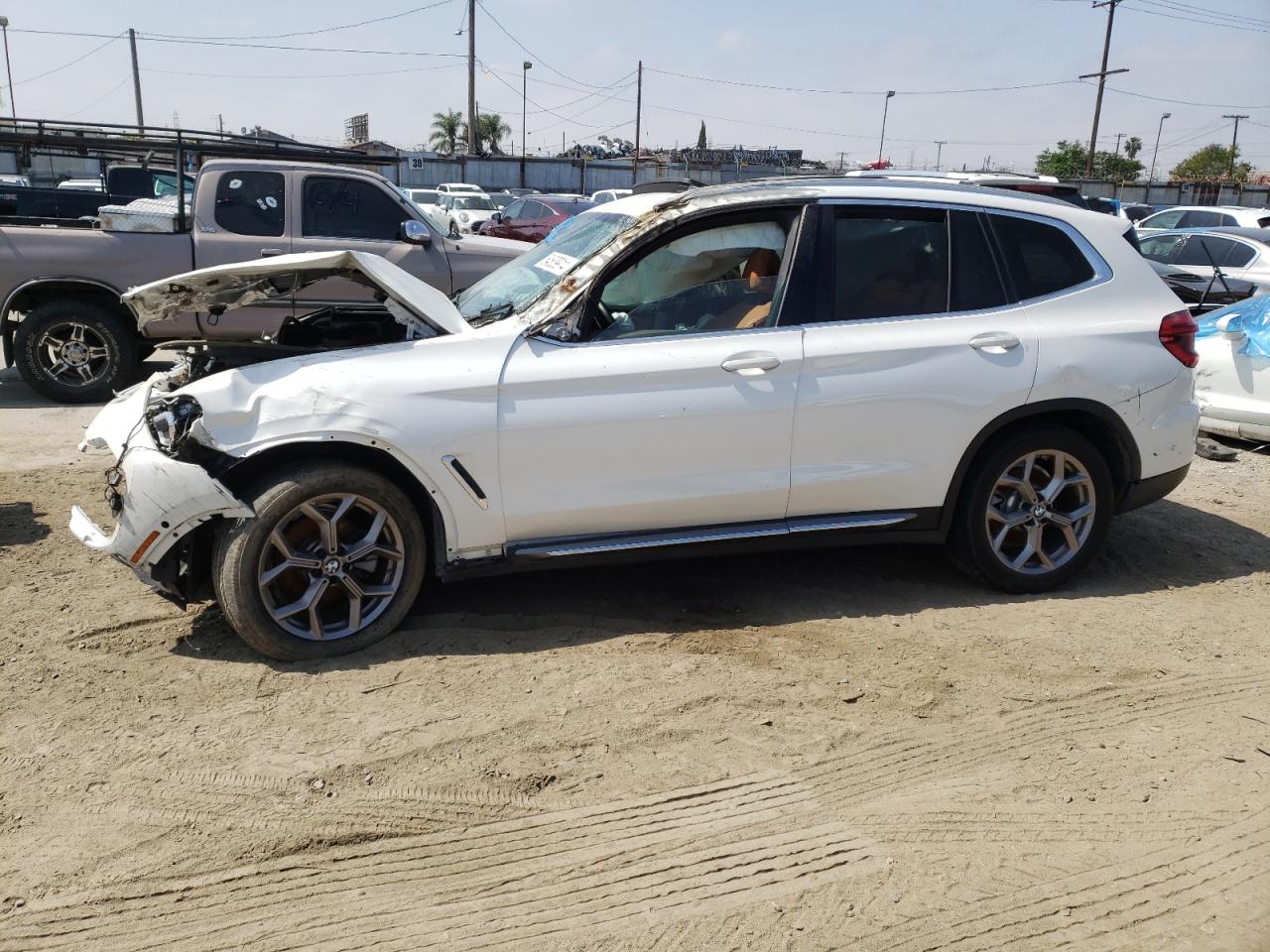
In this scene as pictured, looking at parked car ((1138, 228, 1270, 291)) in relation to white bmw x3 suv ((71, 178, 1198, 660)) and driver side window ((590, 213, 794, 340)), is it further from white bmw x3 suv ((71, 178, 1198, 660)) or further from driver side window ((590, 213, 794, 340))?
driver side window ((590, 213, 794, 340))

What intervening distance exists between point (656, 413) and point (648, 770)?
146 cm

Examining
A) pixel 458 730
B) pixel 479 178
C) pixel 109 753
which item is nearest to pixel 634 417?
pixel 458 730

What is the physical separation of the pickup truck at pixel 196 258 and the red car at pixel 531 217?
12.3 meters

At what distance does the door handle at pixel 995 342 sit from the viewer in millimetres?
4605

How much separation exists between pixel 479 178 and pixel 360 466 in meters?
48.3

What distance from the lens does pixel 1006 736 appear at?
372 cm

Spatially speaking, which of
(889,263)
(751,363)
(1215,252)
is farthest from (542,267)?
(1215,252)

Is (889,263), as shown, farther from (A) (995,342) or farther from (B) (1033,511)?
(B) (1033,511)

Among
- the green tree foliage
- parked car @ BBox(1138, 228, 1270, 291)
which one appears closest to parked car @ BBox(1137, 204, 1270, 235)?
parked car @ BBox(1138, 228, 1270, 291)

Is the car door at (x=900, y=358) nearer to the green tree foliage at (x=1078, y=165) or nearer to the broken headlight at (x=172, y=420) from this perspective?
the broken headlight at (x=172, y=420)

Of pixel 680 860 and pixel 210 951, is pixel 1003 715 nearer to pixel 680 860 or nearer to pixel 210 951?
pixel 680 860

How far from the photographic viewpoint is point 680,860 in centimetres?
301

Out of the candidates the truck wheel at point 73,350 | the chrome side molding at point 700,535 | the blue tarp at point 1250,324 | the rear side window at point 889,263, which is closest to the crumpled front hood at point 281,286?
the chrome side molding at point 700,535

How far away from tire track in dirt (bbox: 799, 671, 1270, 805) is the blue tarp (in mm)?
4367
